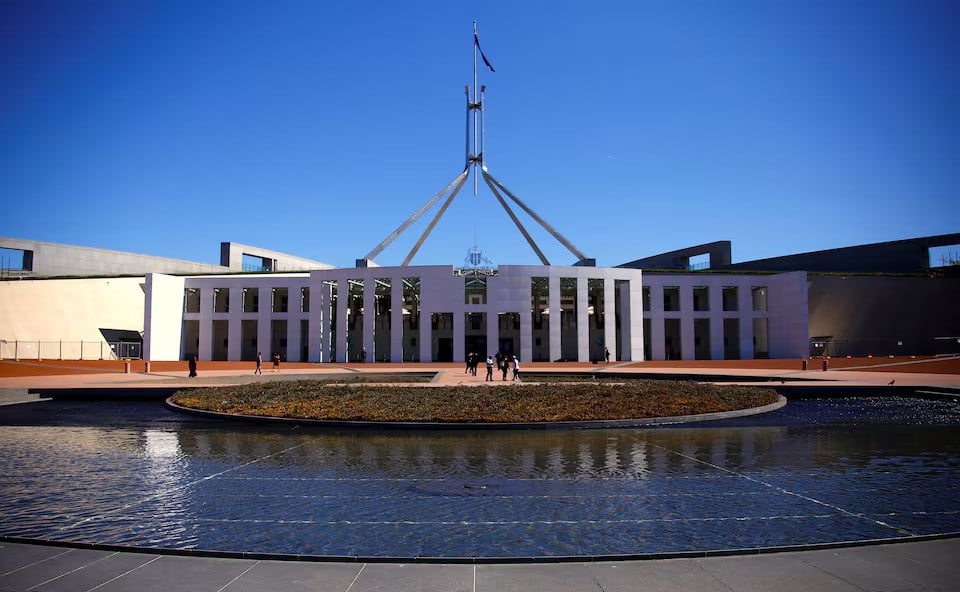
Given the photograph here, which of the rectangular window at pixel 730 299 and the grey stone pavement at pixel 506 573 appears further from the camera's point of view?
the rectangular window at pixel 730 299

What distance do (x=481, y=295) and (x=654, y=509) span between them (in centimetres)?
5523

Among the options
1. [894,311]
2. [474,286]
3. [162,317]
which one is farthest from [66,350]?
[894,311]

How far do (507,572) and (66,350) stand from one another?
57.4 meters

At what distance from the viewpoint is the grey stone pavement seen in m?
4.62

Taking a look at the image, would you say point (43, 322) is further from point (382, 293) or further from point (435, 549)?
point (435, 549)

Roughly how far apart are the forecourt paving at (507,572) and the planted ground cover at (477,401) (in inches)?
335

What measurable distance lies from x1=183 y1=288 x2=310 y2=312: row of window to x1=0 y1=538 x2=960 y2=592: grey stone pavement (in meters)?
48.8

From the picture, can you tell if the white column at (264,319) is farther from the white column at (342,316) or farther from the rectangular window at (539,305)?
the rectangular window at (539,305)

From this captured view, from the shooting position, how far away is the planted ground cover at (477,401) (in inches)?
570

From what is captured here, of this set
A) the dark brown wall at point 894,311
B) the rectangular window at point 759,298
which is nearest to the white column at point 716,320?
the rectangular window at point 759,298

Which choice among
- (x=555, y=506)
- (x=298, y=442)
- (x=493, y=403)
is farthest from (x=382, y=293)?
(x=555, y=506)

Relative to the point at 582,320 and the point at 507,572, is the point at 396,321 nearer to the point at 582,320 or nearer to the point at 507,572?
the point at 582,320

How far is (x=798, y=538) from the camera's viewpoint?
581cm

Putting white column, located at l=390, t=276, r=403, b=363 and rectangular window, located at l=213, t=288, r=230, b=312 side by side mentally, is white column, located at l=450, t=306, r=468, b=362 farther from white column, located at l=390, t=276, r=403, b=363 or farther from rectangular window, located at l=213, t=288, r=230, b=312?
rectangular window, located at l=213, t=288, r=230, b=312
